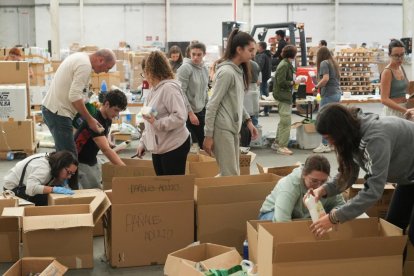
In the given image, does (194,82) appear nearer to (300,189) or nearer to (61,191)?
(61,191)

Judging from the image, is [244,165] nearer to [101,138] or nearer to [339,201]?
[101,138]

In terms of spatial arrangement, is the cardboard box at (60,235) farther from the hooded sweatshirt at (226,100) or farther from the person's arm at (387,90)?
the person's arm at (387,90)

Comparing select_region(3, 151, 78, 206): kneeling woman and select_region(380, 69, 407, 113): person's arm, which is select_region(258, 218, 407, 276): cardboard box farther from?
select_region(380, 69, 407, 113): person's arm

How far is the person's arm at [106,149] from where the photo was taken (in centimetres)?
430

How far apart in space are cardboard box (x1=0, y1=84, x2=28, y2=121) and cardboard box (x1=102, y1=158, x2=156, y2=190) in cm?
281

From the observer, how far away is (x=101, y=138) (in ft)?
14.2

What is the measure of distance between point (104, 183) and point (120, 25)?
589 inches

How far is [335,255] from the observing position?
2.57 m

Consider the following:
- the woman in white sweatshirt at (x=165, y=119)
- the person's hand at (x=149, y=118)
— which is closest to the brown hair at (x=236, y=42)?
the woman in white sweatshirt at (x=165, y=119)

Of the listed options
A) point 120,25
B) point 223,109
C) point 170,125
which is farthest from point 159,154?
point 120,25

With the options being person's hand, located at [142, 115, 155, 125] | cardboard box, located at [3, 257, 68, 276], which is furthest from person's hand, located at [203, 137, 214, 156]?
cardboard box, located at [3, 257, 68, 276]

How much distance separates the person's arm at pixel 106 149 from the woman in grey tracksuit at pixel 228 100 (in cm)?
84

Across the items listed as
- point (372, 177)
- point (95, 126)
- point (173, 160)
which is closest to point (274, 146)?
point (95, 126)

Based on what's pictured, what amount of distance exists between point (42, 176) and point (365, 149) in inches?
94.0
